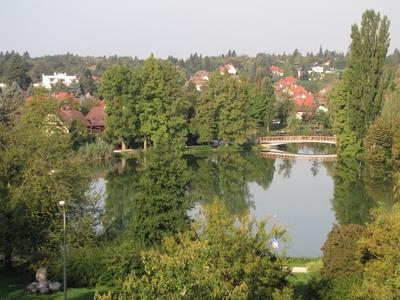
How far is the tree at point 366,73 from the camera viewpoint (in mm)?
44969

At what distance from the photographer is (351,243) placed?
1568 cm

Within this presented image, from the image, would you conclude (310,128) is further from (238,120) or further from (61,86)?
(61,86)

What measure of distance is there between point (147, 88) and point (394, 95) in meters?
20.3

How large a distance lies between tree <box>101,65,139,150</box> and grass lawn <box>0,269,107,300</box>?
32806 millimetres

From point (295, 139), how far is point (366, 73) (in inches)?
753

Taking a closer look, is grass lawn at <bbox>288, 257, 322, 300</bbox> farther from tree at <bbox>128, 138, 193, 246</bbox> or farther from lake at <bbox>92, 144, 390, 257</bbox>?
tree at <bbox>128, 138, 193, 246</bbox>

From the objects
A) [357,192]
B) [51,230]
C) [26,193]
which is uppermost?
[26,193]

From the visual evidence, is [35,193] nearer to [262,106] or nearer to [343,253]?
[343,253]

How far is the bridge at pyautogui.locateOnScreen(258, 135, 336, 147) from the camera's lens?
204 feet

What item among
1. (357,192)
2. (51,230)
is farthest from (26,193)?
(357,192)

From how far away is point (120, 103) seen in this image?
167ft

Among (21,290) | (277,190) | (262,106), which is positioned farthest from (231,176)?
(21,290)

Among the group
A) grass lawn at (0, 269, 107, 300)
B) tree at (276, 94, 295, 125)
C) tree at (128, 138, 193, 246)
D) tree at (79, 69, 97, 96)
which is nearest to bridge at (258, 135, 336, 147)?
tree at (276, 94, 295, 125)

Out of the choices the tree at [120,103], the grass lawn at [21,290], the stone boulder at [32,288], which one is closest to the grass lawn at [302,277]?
the grass lawn at [21,290]
